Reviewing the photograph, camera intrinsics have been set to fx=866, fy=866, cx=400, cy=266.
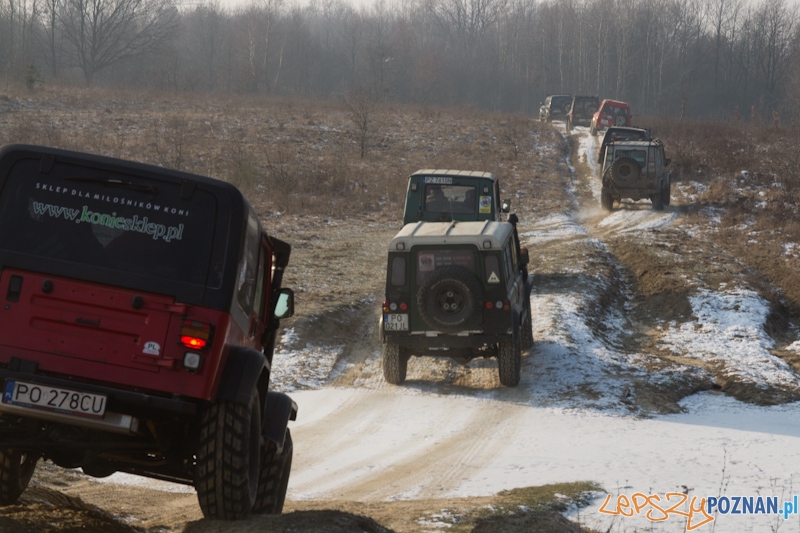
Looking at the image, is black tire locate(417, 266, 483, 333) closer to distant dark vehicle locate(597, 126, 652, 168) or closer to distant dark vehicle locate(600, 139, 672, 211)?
distant dark vehicle locate(600, 139, 672, 211)

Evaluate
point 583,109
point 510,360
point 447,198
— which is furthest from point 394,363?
point 583,109

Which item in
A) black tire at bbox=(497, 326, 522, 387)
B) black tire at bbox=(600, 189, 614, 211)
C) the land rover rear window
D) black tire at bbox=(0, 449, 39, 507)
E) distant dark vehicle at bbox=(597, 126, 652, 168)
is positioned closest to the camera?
the land rover rear window

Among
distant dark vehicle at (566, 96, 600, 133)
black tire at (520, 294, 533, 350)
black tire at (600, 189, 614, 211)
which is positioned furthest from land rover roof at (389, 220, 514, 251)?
distant dark vehicle at (566, 96, 600, 133)

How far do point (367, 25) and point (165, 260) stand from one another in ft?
403

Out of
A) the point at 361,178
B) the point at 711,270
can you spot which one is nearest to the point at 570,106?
the point at 361,178

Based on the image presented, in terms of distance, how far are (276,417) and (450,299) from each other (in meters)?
5.76

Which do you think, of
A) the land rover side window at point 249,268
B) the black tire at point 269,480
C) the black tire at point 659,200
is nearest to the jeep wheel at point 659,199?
the black tire at point 659,200

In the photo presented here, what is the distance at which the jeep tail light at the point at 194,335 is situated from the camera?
4461 mm

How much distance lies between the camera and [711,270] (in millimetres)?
18953

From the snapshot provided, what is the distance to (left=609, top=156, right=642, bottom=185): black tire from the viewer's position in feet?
85.5

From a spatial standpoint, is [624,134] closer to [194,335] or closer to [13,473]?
[13,473]

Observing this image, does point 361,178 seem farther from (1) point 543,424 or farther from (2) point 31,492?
(2) point 31,492

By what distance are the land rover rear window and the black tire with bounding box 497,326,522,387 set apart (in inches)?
284

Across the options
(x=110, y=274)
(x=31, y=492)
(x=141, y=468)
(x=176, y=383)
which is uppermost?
(x=110, y=274)
